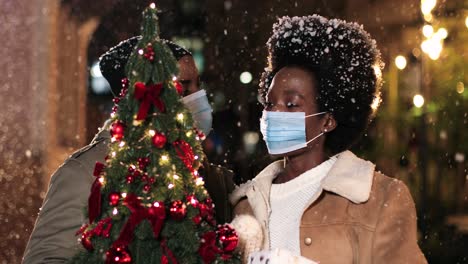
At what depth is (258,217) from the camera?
4.92m

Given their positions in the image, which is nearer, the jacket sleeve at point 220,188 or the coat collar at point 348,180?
the coat collar at point 348,180

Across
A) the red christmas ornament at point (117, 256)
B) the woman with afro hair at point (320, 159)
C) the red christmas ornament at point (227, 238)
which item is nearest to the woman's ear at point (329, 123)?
the woman with afro hair at point (320, 159)

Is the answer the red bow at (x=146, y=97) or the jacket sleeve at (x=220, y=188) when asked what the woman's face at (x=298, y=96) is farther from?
the red bow at (x=146, y=97)

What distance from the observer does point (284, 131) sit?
490 centimetres

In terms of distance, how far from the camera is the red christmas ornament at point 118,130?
393 cm

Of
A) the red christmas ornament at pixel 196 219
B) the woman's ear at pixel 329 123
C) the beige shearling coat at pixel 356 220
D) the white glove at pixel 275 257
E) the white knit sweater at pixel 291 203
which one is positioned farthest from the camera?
the woman's ear at pixel 329 123

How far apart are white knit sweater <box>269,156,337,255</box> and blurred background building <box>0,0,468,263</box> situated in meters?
6.34

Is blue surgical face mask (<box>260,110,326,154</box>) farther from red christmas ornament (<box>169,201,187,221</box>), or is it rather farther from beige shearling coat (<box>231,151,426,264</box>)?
red christmas ornament (<box>169,201,187,221</box>)

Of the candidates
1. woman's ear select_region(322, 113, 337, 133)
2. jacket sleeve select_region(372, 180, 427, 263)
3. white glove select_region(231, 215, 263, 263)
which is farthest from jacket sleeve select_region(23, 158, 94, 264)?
jacket sleeve select_region(372, 180, 427, 263)

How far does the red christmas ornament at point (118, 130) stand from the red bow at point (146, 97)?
9cm

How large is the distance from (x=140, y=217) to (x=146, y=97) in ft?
1.71

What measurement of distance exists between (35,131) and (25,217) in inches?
80.4

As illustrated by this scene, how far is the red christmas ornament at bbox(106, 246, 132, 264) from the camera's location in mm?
3842

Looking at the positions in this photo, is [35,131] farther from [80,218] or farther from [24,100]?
[80,218]
